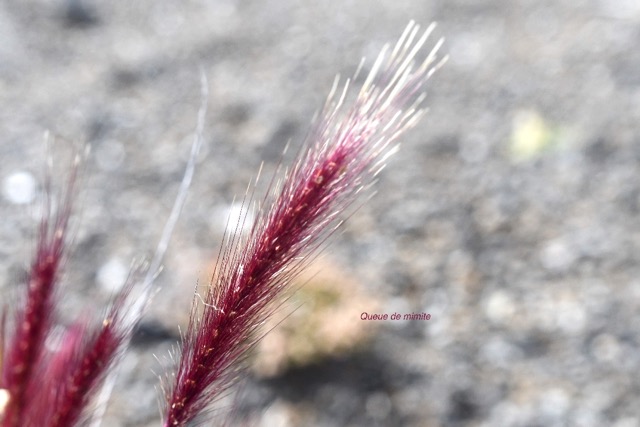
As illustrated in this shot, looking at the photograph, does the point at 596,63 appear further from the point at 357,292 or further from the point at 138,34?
the point at 138,34

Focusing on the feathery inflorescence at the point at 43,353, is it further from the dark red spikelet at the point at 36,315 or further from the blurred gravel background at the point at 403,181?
the blurred gravel background at the point at 403,181

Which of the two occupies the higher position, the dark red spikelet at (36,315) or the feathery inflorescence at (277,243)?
the dark red spikelet at (36,315)

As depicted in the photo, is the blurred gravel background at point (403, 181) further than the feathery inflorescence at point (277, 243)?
Yes

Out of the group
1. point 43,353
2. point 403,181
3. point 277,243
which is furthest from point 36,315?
point 403,181

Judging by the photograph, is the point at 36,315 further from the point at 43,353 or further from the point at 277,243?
the point at 277,243

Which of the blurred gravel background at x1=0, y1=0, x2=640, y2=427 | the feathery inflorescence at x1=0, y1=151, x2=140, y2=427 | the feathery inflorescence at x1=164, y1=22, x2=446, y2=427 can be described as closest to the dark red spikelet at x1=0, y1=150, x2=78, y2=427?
the feathery inflorescence at x1=0, y1=151, x2=140, y2=427

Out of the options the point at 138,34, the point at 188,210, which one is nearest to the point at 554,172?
the point at 188,210

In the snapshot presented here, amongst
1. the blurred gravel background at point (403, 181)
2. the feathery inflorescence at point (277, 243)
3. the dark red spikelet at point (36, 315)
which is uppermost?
the dark red spikelet at point (36, 315)

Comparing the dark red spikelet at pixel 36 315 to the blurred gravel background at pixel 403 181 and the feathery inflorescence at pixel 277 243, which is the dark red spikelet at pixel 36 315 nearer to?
the feathery inflorescence at pixel 277 243

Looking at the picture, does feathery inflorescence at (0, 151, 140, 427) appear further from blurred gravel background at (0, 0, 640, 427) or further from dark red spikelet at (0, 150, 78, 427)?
blurred gravel background at (0, 0, 640, 427)

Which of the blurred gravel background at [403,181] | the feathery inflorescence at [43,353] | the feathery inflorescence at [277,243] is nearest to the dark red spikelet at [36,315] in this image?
the feathery inflorescence at [43,353]
